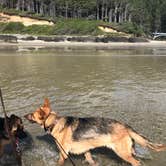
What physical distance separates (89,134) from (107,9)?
97.4 metres

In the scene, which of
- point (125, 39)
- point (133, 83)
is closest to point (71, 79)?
point (133, 83)

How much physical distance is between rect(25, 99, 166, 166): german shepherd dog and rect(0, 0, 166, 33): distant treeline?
85.6m

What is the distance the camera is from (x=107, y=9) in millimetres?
103688

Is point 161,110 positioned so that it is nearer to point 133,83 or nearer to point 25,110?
point 25,110

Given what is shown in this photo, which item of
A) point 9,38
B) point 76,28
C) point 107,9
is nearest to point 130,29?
point 76,28

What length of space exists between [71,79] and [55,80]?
2.78ft

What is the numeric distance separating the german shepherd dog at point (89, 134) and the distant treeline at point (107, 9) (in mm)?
85633

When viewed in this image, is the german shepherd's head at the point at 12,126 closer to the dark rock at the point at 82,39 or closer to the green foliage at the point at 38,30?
the dark rock at the point at 82,39

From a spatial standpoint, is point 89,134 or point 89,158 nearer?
point 89,134

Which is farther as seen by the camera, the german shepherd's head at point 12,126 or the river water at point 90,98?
the river water at point 90,98

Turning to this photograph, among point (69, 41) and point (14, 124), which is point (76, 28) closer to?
point (69, 41)

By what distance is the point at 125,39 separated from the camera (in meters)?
70.8

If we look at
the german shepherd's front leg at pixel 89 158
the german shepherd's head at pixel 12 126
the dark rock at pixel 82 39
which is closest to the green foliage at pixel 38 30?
the dark rock at pixel 82 39

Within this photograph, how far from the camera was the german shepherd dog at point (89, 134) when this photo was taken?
26.6ft
